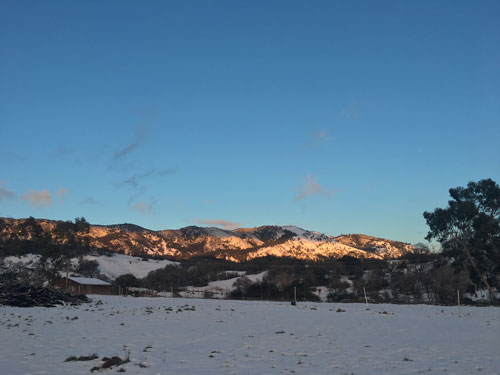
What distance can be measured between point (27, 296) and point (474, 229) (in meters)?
56.0

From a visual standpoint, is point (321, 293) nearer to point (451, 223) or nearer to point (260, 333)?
point (451, 223)

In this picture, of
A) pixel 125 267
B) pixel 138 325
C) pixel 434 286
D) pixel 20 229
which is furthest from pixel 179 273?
pixel 138 325

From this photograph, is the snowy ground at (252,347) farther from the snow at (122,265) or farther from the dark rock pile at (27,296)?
the snow at (122,265)

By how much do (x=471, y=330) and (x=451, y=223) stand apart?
41636 mm

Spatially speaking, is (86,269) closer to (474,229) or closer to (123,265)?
(123,265)

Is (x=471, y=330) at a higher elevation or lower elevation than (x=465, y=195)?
lower

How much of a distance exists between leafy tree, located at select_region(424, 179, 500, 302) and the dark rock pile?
162ft

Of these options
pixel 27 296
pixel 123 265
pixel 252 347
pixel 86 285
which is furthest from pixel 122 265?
pixel 252 347

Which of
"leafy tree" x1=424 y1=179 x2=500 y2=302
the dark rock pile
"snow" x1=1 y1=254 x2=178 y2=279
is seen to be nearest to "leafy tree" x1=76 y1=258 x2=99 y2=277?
"snow" x1=1 y1=254 x2=178 y2=279

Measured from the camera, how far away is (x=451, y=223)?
58.8 m

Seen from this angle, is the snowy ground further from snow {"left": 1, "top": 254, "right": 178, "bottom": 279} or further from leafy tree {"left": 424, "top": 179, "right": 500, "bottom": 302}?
snow {"left": 1, "top": 254, "right": 178, "bottom": 279}

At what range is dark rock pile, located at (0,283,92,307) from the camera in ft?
111

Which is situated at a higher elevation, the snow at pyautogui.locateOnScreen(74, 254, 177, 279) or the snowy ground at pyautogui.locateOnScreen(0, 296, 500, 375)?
the snow at pyautogui.locateOnScreen(74, 254, 177, 279)

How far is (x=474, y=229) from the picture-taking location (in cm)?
5788
